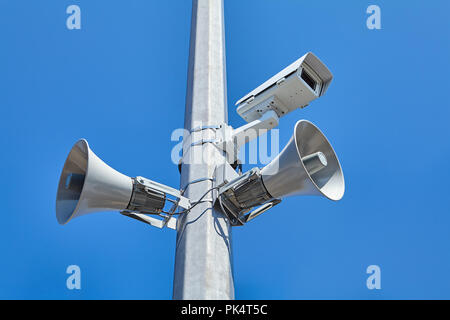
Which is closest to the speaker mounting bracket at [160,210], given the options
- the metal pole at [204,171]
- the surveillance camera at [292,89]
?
the metal pole at [204,171]

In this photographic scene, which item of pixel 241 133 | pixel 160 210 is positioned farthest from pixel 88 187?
pixel 241 133

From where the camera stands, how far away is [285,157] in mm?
4012

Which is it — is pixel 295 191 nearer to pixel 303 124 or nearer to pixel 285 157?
pixel 285 157

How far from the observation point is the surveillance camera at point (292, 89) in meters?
4.85

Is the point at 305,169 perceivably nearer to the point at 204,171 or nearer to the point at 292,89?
the point at 204,171

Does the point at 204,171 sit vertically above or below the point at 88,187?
above

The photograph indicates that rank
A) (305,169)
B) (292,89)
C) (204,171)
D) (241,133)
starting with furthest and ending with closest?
(292,89) < (241,133) < (204,171) < (305,169)

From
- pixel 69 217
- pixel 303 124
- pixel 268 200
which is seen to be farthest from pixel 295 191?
pixel 69 217

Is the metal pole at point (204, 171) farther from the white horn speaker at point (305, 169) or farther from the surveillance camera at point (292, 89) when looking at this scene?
the white horn speaker at point (305, 169)

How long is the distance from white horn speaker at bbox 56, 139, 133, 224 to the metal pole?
497mm

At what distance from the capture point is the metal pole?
148 inches

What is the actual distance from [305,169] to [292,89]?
1.19 meters

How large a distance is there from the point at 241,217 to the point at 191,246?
57 centimetres

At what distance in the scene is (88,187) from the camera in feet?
13.1
